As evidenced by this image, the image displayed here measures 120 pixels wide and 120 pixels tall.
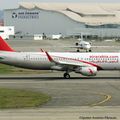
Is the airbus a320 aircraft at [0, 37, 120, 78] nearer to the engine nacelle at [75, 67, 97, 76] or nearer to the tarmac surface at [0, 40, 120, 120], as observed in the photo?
the engine nacelle at [75, 67, 97, 76]

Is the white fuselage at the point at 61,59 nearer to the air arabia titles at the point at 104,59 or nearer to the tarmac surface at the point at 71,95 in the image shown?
the air arabia titles at the point at 104,59

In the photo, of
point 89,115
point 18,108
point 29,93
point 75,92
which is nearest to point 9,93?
point 29,93

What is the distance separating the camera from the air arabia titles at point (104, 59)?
51.2 metres

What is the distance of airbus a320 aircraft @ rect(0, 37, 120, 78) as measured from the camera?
167ft

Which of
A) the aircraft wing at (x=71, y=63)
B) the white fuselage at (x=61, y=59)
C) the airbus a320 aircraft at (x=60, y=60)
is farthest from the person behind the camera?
the white fuselage at (x=61, y=59)

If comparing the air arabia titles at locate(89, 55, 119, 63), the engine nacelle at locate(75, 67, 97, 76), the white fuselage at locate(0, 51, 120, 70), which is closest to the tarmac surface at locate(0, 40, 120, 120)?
the engine nacelle at locate(75, 67, 97, 76)

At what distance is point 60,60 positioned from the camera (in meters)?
51.2

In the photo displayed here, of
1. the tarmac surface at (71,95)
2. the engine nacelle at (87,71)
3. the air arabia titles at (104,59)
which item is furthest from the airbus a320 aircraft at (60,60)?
the tarmac surface at (71,95)

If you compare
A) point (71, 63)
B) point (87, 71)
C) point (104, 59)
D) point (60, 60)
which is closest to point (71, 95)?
point (87, 71)

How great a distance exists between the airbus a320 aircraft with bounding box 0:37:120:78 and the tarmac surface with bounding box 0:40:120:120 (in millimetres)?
1255

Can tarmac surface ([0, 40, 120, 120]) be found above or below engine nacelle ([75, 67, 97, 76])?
below

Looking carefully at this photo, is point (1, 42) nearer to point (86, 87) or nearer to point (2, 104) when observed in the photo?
point (86, 87)

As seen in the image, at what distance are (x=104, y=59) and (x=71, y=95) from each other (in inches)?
572

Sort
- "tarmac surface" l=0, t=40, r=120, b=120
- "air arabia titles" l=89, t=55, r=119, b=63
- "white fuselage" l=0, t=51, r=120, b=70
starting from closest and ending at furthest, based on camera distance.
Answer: "tarmac surface" l=0, t=40, r=120, b=120
"white fuselage" l=0, t=51, r=120, b=70
"air arabia titles" l=89, t=55, r=119, b=63
